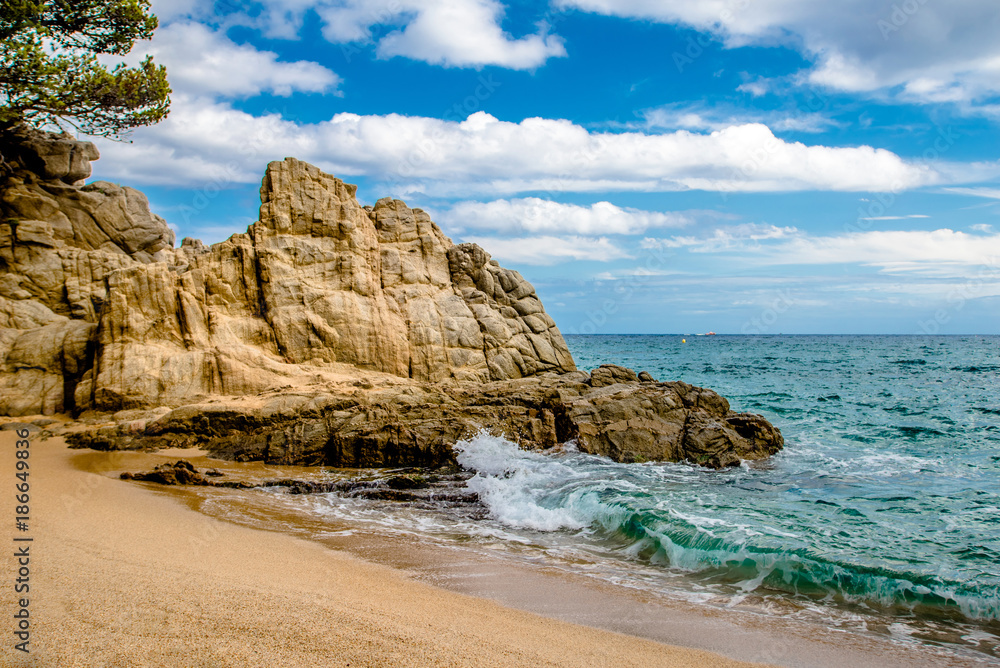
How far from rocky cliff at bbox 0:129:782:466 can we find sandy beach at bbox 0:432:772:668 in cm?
674

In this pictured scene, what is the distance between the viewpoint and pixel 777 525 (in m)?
10.2

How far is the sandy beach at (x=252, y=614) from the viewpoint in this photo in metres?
4.70

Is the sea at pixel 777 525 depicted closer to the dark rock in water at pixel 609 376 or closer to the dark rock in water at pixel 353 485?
the dark rock in water at pixel 353 485

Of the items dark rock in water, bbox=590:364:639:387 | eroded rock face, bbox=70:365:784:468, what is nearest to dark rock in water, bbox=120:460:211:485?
eroded rock face, bbox=70:365:784:468

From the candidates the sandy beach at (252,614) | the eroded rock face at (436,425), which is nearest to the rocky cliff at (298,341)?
the eroded rock face at (436,425)

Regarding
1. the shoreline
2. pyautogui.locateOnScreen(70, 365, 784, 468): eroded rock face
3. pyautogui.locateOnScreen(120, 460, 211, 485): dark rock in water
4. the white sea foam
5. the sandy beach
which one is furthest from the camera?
pyautogui.locateOnScreen(70, 365, 784, 468): eroded rock face

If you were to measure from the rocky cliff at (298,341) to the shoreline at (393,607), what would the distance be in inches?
228

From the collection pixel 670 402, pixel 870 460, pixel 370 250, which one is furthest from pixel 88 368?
pixel 870 460

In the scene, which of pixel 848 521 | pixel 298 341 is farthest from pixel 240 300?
pixel 848 521

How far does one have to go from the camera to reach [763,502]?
465 inches

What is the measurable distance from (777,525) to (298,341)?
42.8 ft

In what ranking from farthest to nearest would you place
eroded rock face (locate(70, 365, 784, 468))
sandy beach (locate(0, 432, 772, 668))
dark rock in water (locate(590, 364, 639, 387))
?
dark rock in water (locate(590, 364, 639, 387)), eroded rock face (locate(70, 365, 784, 468)), sandy beach (locate(0, 432, 772, 668))

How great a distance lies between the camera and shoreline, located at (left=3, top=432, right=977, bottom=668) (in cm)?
508

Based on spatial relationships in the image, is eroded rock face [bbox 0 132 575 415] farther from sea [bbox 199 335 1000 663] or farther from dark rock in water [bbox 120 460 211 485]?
sea [bbox 199 335 1000 663]
